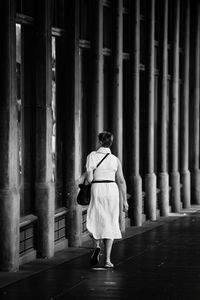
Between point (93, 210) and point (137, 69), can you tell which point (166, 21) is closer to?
point (137, 69)

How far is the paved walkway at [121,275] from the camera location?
11.1m

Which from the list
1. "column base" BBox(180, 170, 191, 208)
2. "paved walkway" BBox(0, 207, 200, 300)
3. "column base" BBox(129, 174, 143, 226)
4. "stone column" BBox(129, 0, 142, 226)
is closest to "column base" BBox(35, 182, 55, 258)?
"paved walkway" BBox(0, 207, 200, 300)

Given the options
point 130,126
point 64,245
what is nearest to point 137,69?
point 130,126

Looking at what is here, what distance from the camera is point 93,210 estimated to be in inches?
547

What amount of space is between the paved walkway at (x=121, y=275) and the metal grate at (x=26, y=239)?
0.31 metres

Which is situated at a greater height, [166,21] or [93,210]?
[166,21]

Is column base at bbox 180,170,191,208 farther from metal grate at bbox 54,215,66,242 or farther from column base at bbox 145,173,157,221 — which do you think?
metal grate at bbox 54,215,66,242

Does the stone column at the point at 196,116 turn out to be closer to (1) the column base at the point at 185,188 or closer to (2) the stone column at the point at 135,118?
(1) the column base at the point at 185,188

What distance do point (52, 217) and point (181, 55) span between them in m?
14.3

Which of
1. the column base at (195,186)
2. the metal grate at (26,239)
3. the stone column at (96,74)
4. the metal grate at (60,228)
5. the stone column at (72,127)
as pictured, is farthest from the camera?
the column base at (195,186)

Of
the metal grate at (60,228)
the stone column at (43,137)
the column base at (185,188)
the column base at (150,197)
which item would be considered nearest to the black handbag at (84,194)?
the stone column at (43,137)

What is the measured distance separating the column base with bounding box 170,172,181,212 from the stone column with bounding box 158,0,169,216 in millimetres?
1281

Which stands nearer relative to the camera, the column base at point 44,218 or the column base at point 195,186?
the column base at point 44,218

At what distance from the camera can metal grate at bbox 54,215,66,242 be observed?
16.4 meters
